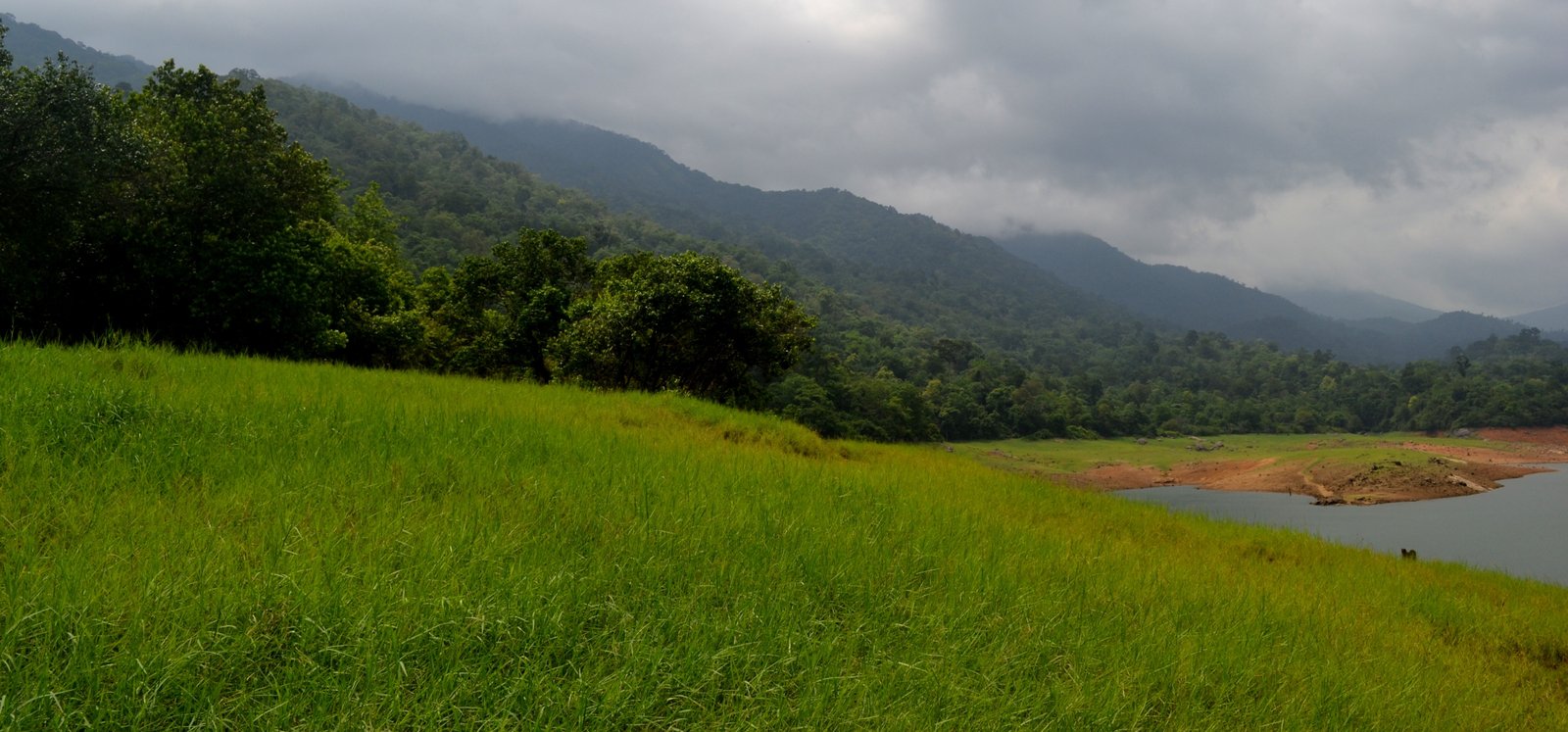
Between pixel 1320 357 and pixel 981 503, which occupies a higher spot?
pixel 1320 357

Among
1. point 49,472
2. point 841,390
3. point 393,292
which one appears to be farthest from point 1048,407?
point 49,472

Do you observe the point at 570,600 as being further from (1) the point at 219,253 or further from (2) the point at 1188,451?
(2) the point at 1188,451

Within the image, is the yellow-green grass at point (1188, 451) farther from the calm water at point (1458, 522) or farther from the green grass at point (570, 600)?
the green grass at point (570, 600)

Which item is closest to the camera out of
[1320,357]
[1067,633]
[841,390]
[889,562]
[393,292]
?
[1067,633]

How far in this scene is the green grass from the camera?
8.62 feet

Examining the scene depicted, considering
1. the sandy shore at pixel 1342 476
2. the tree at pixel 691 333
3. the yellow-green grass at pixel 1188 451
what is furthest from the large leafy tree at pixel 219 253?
the yellow-green grass at pixel 1188 451

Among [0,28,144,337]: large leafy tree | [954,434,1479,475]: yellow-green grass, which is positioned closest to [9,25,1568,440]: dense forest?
[0,28,144,337]: large leafy tree

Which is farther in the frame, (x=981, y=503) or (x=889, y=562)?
(x=981, y=503)

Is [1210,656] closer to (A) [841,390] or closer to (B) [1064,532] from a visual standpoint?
(B) [1064,532]

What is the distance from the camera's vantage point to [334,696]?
97.9 inches

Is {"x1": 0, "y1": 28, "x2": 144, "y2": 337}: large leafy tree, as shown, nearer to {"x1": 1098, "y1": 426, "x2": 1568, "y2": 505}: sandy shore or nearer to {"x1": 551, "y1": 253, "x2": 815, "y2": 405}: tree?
{"x1": 551, "y1": 253, "x2": 815, "y2": 405}: tree

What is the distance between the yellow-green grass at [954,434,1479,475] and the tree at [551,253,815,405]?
35.1 meters

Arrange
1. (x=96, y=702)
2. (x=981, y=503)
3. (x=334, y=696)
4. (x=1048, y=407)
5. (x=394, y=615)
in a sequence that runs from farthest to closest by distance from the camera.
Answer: (x=1048, y=407) → (x=981, y=503) → (x=394, y=615) → (x=334, y=696) → (x=96, y=702)

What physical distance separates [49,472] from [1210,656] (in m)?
7.05
